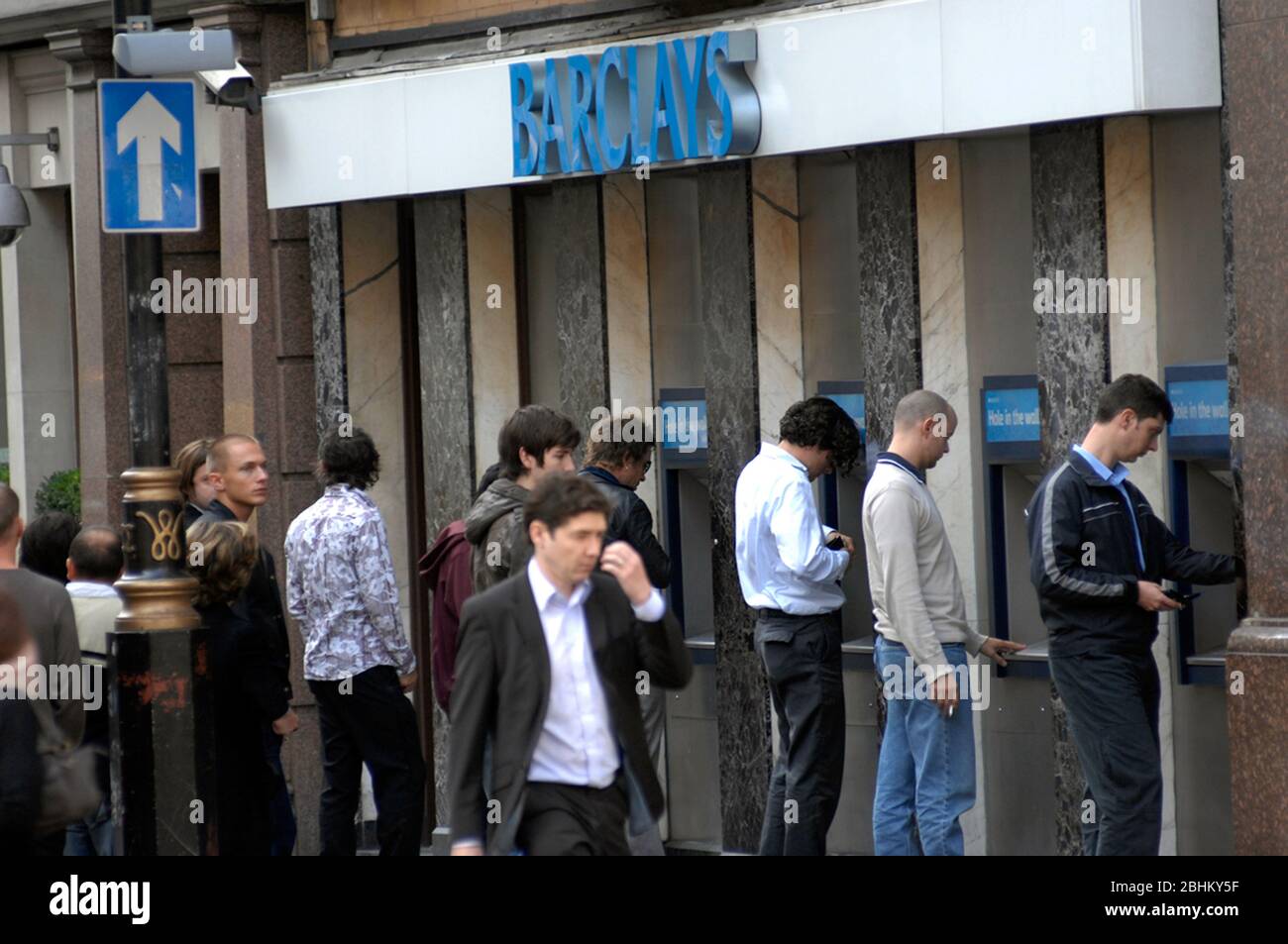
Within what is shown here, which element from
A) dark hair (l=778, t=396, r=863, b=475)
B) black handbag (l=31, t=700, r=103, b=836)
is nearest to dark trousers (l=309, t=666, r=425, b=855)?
dark hair (l=778, t=396, r=863, b=475)

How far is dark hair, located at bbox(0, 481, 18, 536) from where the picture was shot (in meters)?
7.02

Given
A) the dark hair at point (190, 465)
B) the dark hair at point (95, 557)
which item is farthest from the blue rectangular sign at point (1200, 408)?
the dark hair at point (95, 557)

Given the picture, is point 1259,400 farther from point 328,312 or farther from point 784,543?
point 328,312

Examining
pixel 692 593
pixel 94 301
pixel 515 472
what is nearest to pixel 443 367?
pixel 692 593

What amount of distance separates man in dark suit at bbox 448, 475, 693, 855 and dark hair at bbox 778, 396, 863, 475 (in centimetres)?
274

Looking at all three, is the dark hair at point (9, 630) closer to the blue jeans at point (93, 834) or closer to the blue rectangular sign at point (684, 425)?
the blue jeans at point (93, 834)

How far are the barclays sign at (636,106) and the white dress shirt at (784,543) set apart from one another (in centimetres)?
154

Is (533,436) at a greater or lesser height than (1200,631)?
greater

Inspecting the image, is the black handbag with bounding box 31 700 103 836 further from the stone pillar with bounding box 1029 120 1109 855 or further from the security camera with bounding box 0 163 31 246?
the security camera with bounding box 0 163 31 246

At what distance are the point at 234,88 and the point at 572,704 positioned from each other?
6121 millimetres

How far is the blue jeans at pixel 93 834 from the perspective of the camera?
827 centimetres

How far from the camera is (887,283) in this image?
9.19m

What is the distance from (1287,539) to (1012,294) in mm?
1703
